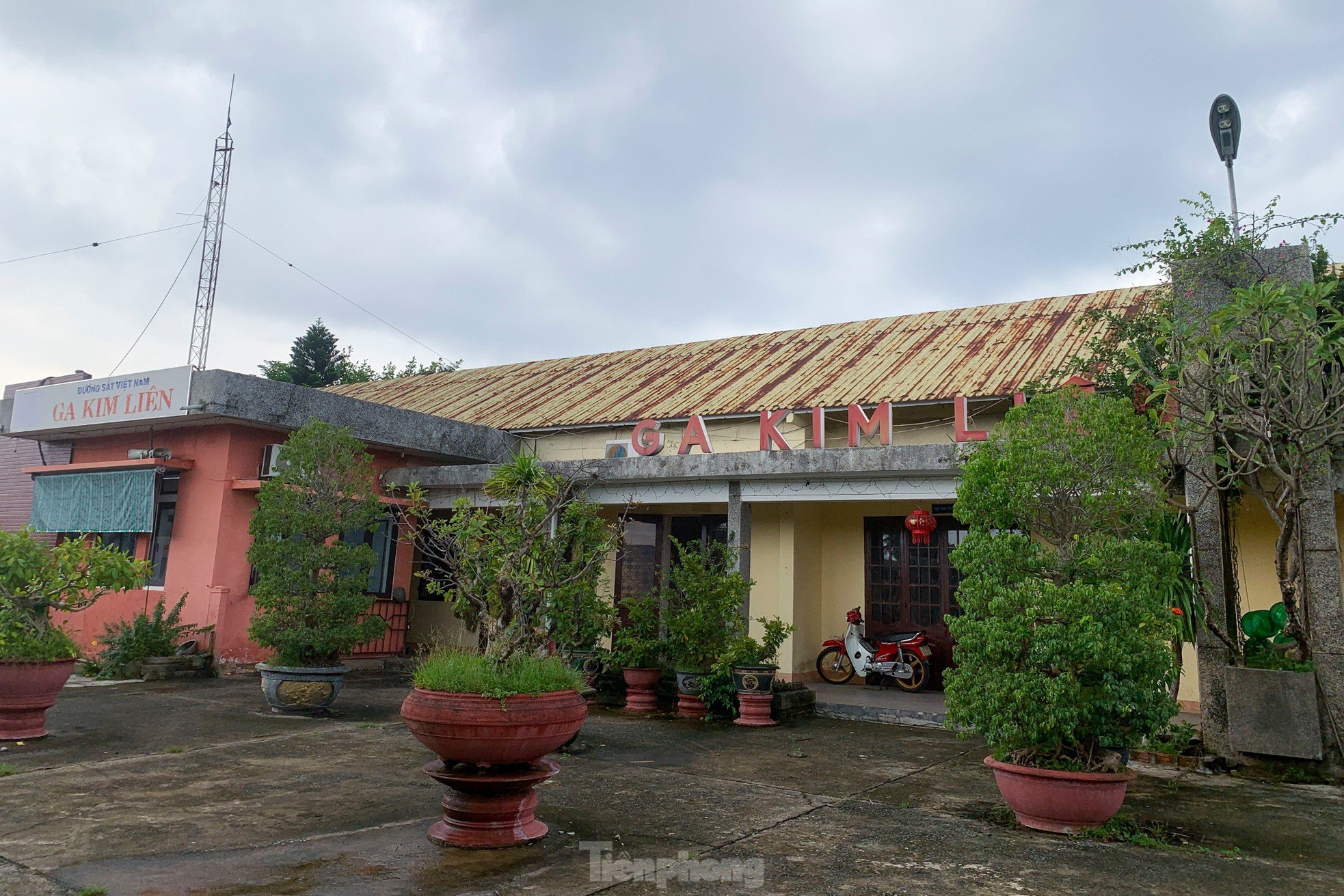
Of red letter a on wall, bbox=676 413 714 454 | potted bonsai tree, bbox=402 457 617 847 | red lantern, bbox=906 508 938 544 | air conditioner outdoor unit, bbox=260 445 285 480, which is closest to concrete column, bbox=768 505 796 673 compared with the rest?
red letter a on wall, bbox=676 413 714 454

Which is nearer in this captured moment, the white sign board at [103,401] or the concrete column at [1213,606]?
the concrete column at [1213,606]

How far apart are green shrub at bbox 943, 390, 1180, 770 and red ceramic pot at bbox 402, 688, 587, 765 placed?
2443 millimetres

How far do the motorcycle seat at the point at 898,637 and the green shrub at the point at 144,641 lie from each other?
8.57m

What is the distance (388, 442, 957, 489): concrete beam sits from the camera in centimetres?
873

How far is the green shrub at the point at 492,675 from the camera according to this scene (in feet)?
14.8

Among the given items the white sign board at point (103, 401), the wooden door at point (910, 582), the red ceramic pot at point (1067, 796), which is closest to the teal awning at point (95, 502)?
the white sign board at point (103, 401)

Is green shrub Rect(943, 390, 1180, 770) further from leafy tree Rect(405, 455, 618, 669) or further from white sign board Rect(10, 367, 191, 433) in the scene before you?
white sign board Rect(10, 367, 191, 433)

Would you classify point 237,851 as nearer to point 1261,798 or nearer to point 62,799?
point 62,799

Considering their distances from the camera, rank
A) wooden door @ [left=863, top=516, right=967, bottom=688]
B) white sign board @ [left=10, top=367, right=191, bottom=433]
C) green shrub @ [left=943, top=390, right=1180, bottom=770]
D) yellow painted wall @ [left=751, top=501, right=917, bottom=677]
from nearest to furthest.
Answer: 1. green shrub @ [left=943, top=390, right=1180, bottom=770]
2. white sign board @ [left=10, top=367, right=191, bottom=433]
3. wooden door @ [left=863, top=516, right=967, bottom=688]
4. yellow painted wall @ [left=751, top=501, right=917, bottom=677]

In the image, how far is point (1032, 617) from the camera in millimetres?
5027

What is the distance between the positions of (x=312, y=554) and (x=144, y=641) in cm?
388

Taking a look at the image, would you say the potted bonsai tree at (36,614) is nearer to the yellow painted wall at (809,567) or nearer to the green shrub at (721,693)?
the green shrub at (721,693)

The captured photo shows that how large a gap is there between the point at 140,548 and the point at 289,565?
488cm

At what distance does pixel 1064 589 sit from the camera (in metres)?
5.01
